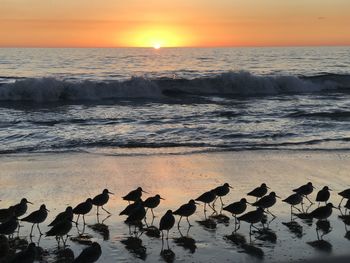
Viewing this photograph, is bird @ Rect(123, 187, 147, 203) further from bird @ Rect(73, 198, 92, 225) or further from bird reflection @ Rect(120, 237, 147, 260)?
bird reflection @ Rect(120, 237, 147, 260)

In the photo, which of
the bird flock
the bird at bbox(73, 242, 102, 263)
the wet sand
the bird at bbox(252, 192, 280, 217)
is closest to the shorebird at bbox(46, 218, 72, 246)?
the bird flock

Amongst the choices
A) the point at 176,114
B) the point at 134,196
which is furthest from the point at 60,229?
the point at 176,114

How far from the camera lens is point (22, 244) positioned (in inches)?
273

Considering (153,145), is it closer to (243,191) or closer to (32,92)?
(243,191)

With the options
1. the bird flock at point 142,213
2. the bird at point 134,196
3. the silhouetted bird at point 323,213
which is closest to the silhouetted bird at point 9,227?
the bird flock at point 142,213

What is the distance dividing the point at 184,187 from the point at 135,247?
313 cm

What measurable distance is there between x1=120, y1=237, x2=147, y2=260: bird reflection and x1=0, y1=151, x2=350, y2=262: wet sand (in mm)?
14

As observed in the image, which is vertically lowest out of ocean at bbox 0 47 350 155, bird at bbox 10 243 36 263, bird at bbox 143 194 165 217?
ocean at bbox 0 47 350 155

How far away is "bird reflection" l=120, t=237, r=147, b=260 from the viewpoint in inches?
257

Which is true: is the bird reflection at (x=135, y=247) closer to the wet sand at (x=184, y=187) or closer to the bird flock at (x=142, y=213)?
the wet sand at (x=184, y=187)

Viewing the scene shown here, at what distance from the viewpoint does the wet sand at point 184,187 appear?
662 centimetres

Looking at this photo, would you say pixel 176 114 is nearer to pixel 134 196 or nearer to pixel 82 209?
pixel 134 196

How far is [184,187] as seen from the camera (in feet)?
32.1

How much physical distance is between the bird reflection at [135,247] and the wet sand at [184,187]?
0.5 inches
